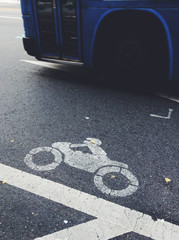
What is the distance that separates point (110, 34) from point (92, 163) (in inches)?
112

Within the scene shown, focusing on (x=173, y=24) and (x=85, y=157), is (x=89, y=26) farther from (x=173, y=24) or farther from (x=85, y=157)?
(x=85, y=157)

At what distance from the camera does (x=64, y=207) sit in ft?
8.09

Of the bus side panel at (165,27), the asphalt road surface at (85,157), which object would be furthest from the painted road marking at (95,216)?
the bus side panel at (165,27)

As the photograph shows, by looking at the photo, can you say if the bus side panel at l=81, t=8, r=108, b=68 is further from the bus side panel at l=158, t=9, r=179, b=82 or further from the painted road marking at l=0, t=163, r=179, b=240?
the painted road marking at l=0, t=163, r=179, b=240

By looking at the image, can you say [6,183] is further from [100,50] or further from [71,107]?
[100,50]

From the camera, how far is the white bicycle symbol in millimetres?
2697

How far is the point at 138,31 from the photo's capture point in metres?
4.73

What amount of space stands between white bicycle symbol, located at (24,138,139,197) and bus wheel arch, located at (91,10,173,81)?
2125 mm

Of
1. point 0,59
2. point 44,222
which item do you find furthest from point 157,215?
point 0,59

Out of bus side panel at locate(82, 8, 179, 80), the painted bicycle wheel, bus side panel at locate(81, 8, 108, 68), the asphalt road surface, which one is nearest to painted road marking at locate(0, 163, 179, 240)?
the asphalt road surface

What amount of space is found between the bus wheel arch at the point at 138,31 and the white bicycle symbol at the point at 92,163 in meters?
2.12

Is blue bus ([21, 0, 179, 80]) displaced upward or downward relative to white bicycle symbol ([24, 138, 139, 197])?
upward

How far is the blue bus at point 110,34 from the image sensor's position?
14.0ft

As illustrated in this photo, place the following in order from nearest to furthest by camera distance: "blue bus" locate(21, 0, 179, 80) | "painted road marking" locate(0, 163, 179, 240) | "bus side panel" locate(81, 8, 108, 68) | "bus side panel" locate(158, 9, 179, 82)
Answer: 1. "painted road marking" locate(0, 163, 179, 240)
2. "bus side panel" locate(158, 9, 179, 82)
3. "blue bus" locate(21, 0, 179, 80)
4. "bus side panel" locate(81, 8, 108, 68)
